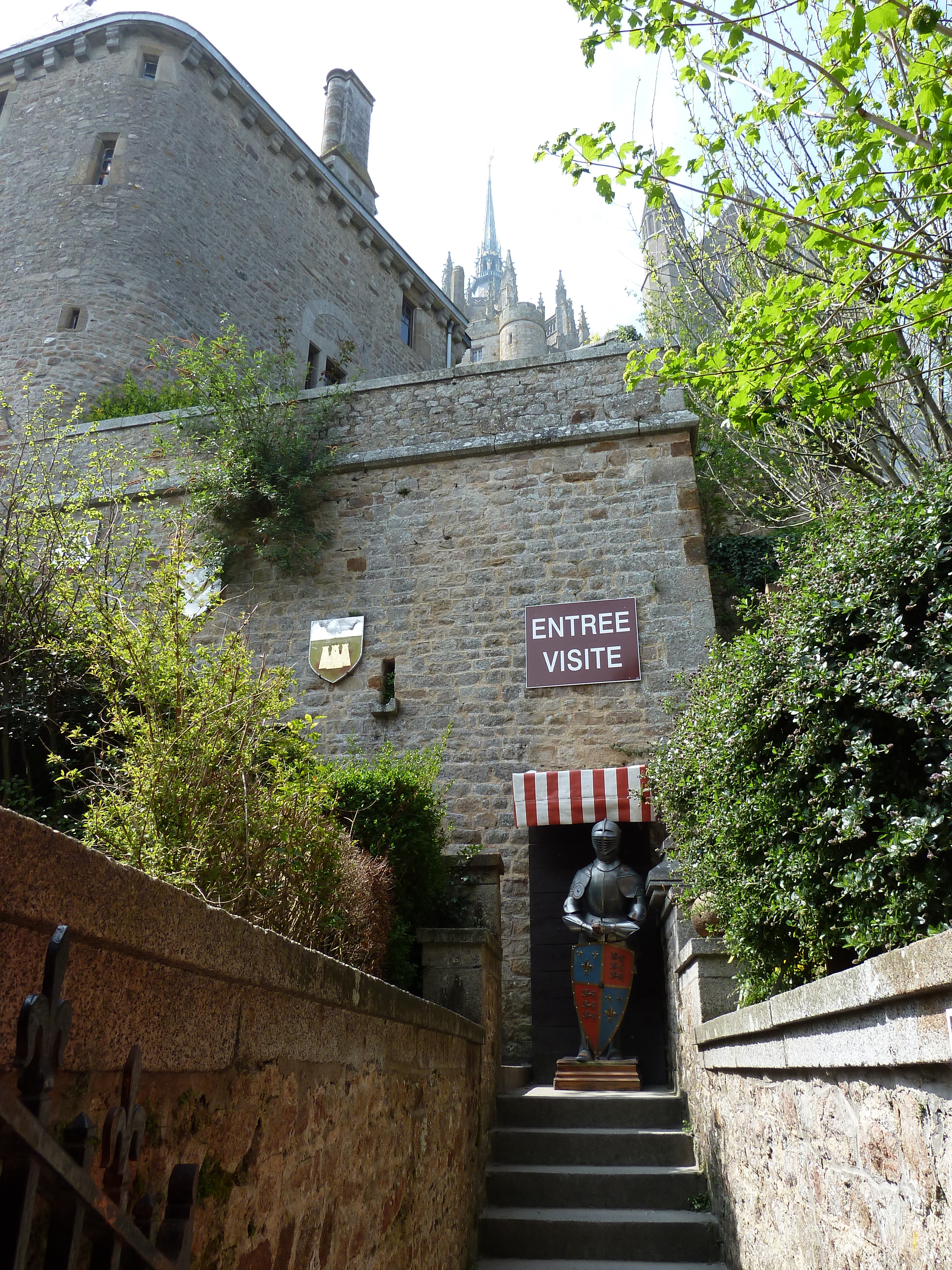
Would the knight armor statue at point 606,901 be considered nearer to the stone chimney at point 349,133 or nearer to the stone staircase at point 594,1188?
the stone staircase at point 594,1188

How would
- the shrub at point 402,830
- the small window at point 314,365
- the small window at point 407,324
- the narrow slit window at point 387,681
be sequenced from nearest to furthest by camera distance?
the shrub at point 402,830
the narrow slit window at point 387,681
the small window at point 314,365
the small window at point 407,324

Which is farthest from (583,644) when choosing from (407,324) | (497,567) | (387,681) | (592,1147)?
(407,324)

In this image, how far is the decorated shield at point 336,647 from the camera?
28.6ft

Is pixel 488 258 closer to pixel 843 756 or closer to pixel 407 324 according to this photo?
pixel 407 324

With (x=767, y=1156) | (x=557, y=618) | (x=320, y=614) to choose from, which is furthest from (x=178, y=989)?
(x=320, y=614)

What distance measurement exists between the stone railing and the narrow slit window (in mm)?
4748

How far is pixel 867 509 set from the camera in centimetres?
360

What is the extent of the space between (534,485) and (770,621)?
5137 millimetres

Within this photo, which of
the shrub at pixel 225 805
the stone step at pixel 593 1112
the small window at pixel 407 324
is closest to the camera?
the shrub at pixel 225 805

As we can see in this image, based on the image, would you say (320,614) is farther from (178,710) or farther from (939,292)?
(939,292)

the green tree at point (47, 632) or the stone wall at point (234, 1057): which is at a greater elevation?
the green tree at point (47, 632)

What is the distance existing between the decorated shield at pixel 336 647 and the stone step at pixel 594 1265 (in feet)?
17.1

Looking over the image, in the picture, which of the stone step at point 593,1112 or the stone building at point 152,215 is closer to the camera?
the stone step at point 593,1112

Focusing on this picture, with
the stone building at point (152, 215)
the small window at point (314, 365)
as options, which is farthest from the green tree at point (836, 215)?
the small window at point (314, 365)
